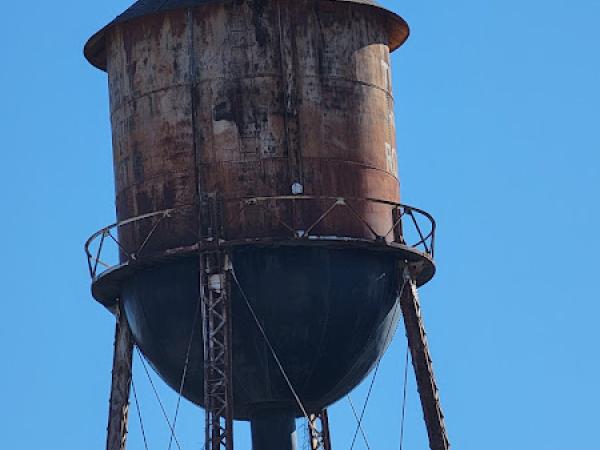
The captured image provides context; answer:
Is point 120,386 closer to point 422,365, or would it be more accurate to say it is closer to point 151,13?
point 422,365

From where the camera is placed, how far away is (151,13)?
55.6 meters

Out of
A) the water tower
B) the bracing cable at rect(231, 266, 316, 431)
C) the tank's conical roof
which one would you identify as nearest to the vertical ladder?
the water tower

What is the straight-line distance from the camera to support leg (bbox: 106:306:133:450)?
183 ft

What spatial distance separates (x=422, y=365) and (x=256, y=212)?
4.45 meters

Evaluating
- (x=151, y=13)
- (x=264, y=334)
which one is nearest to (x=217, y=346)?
(x=264, y=334)

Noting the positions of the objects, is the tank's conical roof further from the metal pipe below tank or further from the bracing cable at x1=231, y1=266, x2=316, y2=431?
the metal pipe below tank

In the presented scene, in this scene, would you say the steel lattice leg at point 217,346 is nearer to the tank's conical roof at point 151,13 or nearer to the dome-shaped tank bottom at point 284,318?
the dome-shaped tank bottom at point 284,318

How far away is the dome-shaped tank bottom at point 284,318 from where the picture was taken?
5422 centimetres

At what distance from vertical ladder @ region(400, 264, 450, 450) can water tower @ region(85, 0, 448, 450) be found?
39 mm

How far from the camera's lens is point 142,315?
5519cm

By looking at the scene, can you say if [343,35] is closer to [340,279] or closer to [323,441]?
[340,279]

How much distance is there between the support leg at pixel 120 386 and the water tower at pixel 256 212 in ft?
0.12

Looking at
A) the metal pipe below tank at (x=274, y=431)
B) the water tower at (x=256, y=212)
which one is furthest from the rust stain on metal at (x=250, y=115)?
the metal pipe below tank at (x=274, y=431)

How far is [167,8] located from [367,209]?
5.25 metres
